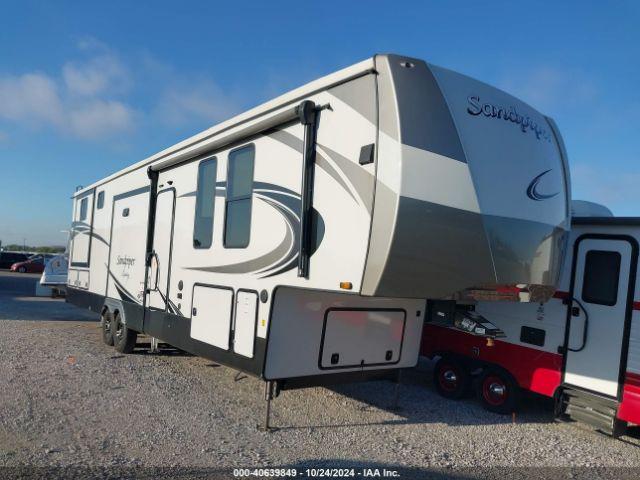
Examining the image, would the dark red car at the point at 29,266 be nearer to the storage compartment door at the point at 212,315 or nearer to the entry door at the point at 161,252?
the entry door at the point at 161,252

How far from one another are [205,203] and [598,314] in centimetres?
432

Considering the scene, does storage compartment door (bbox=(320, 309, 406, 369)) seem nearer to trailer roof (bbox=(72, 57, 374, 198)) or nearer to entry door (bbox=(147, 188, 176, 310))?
trailer roof (bbox=(72, 57, 374, 198))

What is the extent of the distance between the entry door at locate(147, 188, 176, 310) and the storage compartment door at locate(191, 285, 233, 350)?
3.10 ft

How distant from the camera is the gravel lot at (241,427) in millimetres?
4434

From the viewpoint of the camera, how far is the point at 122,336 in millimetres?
8102

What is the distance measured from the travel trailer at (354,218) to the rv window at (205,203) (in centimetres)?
2

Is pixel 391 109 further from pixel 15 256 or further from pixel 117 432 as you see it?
pixel 15 256

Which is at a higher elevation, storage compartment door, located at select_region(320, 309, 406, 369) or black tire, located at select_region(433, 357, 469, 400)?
storage compartment door, located at select_region(320, 309, 406, 369)

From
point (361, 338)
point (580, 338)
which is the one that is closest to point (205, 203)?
point (361, 338)

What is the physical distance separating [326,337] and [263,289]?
32.4 inches

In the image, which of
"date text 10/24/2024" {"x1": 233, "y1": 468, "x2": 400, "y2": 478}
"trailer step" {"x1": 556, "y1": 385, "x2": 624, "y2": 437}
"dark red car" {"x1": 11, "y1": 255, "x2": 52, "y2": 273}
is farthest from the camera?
"dark red car" {"x1": 11, "y1": 255, "x2": 52, "y2": 273}

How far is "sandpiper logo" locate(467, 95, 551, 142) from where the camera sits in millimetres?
4320

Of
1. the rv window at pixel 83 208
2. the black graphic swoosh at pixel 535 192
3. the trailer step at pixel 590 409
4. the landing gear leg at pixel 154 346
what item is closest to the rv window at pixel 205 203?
the landing gear leg at pixel 154 346

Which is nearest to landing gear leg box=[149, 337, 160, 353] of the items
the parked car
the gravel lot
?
the gravel lot
